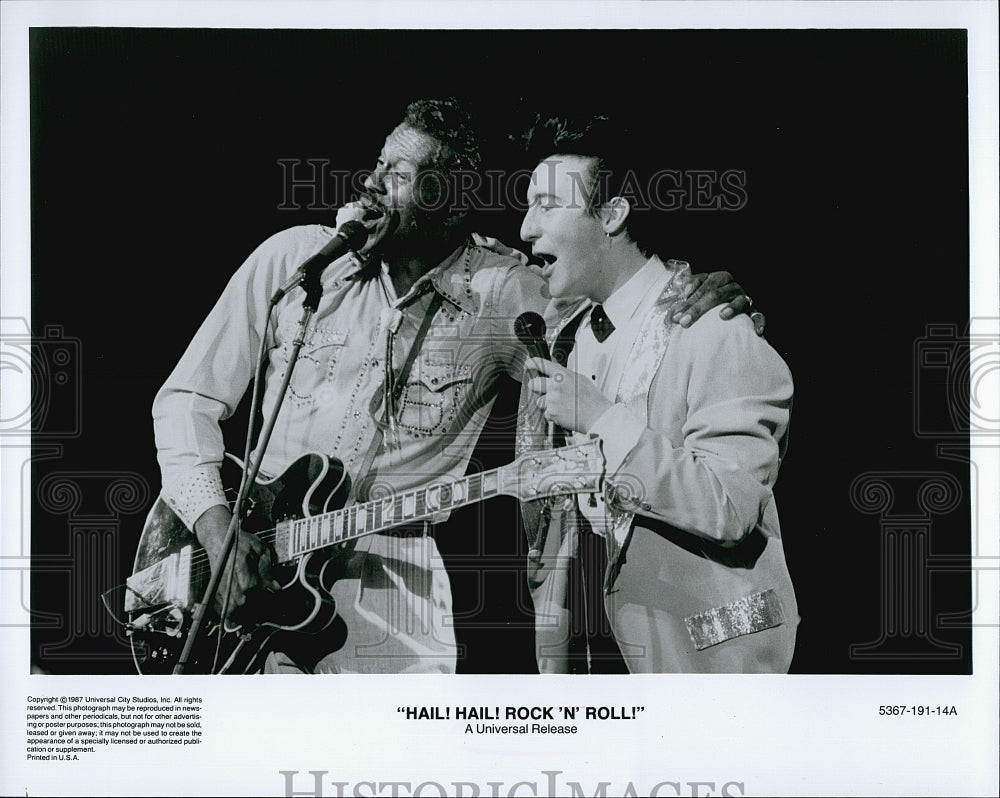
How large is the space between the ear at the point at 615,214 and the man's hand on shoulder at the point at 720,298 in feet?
0.82

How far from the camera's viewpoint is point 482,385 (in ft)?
8.95

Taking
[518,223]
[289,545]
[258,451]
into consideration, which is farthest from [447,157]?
[289,545]

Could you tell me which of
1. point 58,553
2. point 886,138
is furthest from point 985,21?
point 58,553

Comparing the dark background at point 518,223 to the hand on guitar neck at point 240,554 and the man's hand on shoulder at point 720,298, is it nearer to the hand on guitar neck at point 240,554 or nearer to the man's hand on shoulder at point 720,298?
the man's hand on shoulder at point 720,298

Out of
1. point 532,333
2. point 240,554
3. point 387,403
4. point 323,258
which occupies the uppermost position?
point 323,258

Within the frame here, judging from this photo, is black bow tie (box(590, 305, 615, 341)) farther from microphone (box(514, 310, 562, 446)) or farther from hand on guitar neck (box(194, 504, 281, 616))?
hand on guitar neck (box(194, 504, 281, 616))

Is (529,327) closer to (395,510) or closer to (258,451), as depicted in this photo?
(395,510)

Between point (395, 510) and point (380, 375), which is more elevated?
point (380, 375)

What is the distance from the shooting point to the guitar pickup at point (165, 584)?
2742 mm

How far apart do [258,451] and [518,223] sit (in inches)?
38.4

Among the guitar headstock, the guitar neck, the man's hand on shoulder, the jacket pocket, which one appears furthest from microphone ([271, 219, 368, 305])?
the man's hand on shoulder

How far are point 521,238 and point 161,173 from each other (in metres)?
1.04

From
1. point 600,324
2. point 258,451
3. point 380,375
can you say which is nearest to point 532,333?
point 600,324

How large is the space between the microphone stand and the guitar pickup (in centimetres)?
6
